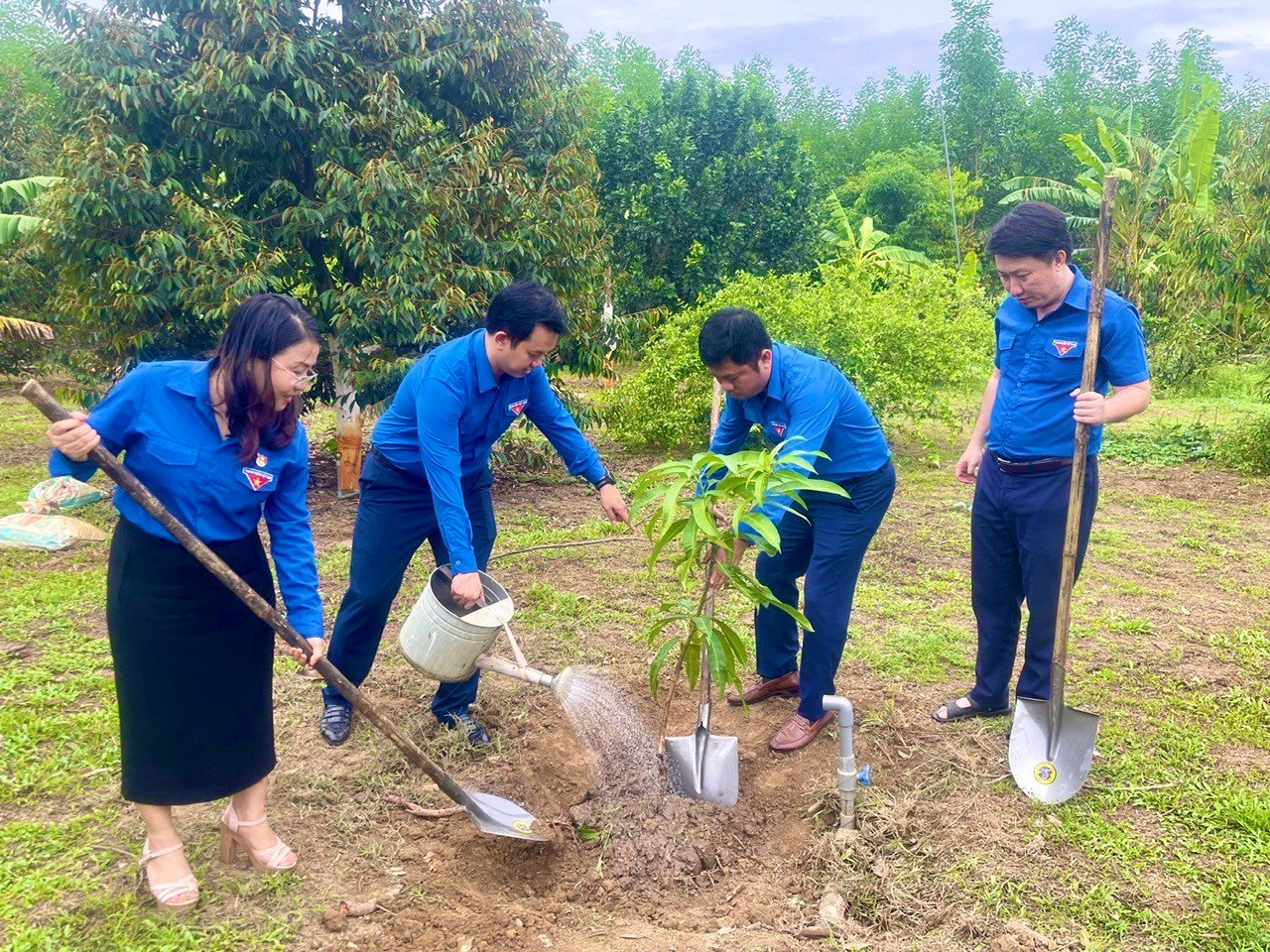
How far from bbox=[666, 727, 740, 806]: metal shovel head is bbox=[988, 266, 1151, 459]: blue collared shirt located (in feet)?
4.74

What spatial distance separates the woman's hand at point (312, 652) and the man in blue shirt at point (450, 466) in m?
0.54

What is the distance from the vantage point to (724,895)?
294 centimetres

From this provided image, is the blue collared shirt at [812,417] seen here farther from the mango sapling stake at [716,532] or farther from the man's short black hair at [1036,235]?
the man's short black hair at [1036,235]

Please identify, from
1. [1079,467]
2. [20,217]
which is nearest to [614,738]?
[1079,467]

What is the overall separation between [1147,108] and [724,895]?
42066 millimetres

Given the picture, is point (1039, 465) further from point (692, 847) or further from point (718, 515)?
point (692, 847)

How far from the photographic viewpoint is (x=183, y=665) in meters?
2.53

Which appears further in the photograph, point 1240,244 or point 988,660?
point 1240,244

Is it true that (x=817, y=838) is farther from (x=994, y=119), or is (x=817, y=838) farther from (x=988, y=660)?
(x=994, y=119)

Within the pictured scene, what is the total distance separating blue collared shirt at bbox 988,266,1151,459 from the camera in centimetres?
322

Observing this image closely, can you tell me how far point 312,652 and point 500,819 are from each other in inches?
33.0

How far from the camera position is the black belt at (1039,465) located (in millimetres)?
3377

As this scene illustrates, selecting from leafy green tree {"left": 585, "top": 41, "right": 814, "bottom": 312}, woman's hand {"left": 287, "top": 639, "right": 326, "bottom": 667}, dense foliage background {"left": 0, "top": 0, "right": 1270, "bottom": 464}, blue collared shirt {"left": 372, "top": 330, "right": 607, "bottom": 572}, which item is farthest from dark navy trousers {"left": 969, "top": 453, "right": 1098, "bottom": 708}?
leafy green tree {"left": 585, "top": 41, "right": 814, "bottom": 312}

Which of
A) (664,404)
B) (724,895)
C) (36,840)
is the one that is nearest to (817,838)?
(724,895)
